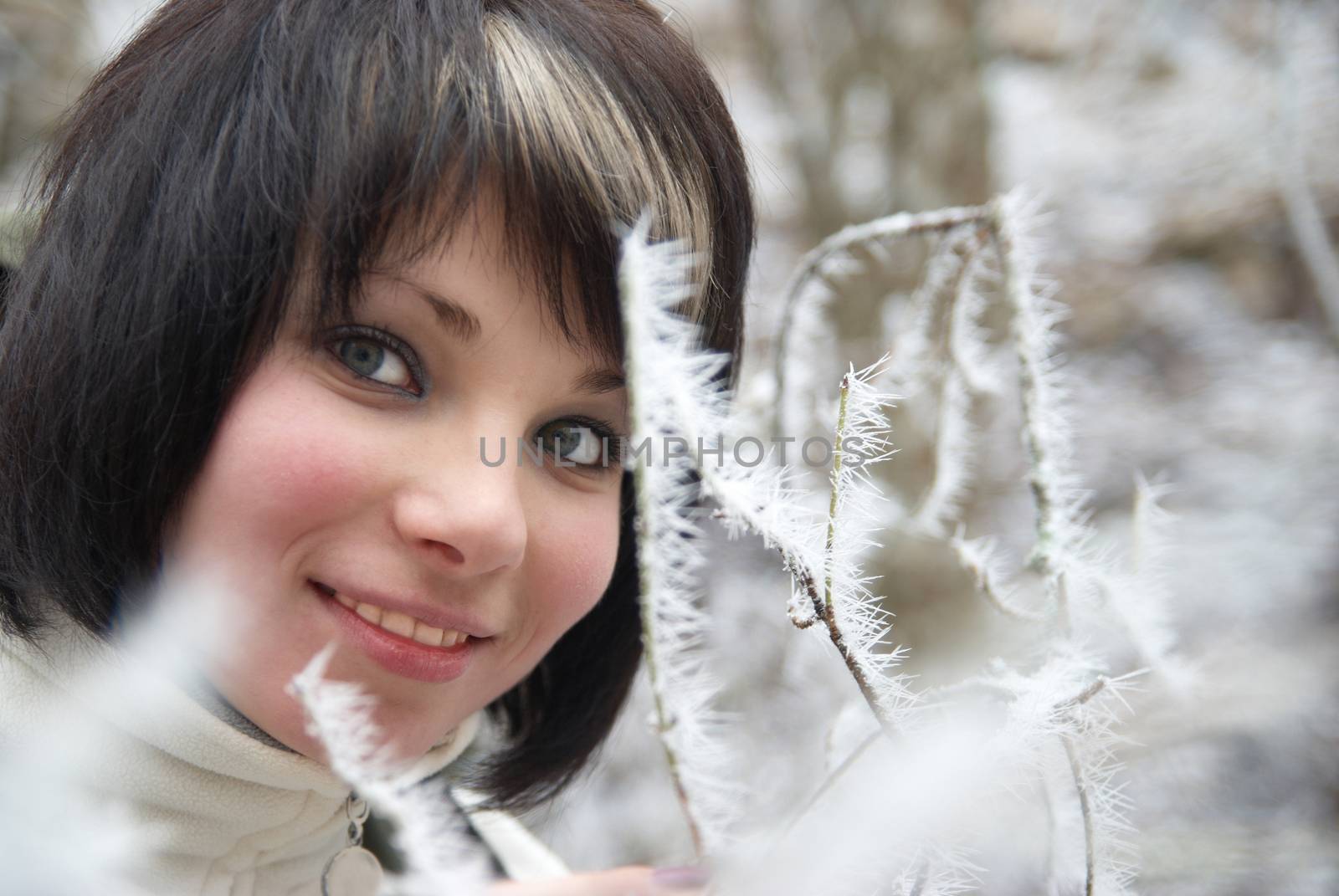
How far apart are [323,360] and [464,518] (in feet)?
0.48

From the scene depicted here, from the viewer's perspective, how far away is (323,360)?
0.60m

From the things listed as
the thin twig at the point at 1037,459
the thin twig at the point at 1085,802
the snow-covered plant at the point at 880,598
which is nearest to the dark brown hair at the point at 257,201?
the snow-covered plant at the point at 880,598

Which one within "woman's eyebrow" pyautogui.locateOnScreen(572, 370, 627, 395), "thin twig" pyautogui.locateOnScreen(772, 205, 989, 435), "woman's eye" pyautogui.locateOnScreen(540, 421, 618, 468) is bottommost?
"woman's eye" pyautogui.locateOnScreen(540, 421, 618, 468)

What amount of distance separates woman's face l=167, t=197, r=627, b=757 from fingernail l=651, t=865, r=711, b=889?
0.19m

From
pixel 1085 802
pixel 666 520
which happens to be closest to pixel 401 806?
pixel 666 520

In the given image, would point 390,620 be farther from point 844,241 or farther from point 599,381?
point 844,241

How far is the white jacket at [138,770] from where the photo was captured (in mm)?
622

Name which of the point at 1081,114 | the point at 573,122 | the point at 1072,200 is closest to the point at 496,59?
the point at 573,122

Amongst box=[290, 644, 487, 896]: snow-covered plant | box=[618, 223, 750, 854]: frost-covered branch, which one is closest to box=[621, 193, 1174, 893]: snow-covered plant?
box=[618, 223, 750, 854]: frost-covered branch

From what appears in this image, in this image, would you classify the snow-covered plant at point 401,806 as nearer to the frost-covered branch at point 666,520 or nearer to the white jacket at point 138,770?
the frost-covered branch at point 666,520

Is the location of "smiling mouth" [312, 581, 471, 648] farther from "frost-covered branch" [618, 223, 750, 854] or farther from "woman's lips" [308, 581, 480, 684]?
"frost-covered branch" [618, 223, 750, 854]

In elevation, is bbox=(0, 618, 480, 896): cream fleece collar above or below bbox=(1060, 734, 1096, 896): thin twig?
below

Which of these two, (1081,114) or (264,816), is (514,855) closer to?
(264,816)

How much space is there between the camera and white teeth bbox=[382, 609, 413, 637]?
608 mm
